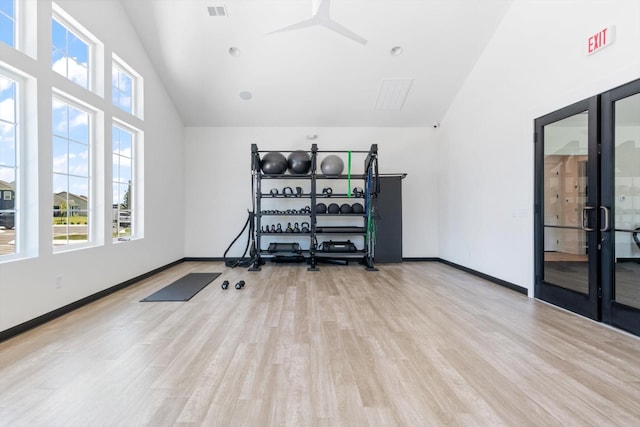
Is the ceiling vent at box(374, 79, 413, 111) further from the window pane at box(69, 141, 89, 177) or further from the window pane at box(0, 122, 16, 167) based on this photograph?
the window pane at box(0, 122, 16, 167)

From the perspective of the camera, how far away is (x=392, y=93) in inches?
236

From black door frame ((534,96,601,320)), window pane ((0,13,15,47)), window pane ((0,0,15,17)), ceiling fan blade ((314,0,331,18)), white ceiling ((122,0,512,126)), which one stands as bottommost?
black door frame ((534,96,601,320))

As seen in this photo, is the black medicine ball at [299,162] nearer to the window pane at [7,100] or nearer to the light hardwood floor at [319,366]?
the light hardwood floor at [319,366]

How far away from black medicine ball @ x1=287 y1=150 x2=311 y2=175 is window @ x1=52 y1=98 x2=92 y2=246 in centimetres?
327

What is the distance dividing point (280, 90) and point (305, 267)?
356 cm

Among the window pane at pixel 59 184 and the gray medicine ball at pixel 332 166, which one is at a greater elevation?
the gray medicine ball at pixel 332 166

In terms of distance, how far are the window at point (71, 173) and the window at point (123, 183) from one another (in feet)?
1.73

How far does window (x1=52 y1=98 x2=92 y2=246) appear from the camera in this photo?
3.43 metres

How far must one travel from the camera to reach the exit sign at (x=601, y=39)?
9.52 feet

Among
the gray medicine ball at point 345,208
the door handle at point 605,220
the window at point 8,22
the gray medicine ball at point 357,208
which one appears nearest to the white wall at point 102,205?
the window at point 8,22

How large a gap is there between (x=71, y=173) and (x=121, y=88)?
5.77 feet

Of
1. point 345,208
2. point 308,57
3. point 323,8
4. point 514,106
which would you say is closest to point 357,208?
point 345,208

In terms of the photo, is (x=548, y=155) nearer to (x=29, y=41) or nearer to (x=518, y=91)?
(x=518, y=91)

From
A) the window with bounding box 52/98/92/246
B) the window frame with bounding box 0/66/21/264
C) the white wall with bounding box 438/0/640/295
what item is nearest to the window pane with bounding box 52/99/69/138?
the window with bounding box 52/98/92/246
